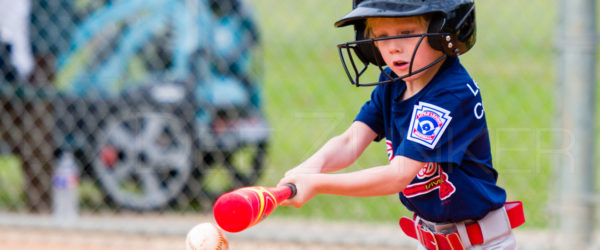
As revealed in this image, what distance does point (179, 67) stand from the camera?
452 cm

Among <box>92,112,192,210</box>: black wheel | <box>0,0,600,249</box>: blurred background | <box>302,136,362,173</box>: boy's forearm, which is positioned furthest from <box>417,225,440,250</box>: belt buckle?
<box>92,112,192,210</box>: black wheel

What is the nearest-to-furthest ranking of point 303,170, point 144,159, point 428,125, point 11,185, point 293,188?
1. point 293,188
2. point 428,125
3. point 303,170
4. point 144,159
5. point 11,185

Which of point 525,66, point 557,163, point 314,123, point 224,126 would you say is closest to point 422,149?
point 557,163

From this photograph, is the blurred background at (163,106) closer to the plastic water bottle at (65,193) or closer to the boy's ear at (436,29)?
the plastic water bottle at (65,193)

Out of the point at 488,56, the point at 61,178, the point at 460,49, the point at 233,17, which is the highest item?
the point at 460,49

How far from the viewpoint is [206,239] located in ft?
5.84

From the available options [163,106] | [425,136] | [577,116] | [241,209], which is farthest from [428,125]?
[163,106]

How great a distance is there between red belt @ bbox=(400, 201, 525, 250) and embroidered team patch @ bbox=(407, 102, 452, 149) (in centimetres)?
33

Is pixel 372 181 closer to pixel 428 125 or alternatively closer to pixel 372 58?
pixel 428 125

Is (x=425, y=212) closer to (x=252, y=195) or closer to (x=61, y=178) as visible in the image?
(x=252, y=195)

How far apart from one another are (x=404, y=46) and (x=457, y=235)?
0.51 metres

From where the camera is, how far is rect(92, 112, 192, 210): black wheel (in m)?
4.52

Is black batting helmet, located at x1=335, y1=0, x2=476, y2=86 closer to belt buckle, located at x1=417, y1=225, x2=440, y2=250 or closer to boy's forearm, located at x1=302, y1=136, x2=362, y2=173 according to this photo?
boy's forearm, located at x1=302, y1=136, x2=362, y2=173

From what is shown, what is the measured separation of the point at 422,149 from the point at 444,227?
0.32 metres
